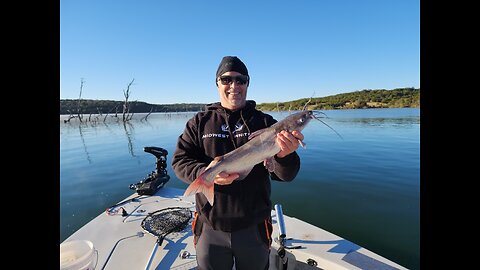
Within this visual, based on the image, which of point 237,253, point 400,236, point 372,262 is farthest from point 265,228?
point 400,236

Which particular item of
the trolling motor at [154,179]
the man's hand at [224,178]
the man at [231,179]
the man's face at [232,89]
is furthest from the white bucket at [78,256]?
the trolling motor at [154,179]

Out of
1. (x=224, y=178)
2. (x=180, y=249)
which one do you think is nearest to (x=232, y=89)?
(x=224, y=178)

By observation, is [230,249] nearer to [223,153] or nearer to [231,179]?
[231,179]

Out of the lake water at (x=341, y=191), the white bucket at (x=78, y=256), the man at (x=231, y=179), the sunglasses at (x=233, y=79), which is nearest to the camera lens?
the white bucket at (x=78, y=256)

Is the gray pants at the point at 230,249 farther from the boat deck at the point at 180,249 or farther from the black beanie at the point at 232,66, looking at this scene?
the black beanie at the point at 232,66

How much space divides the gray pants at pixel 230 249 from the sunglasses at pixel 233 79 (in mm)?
2131

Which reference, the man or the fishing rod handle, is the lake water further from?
the man

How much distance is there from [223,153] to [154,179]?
4.84m

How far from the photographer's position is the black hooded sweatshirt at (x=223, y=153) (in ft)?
10.3

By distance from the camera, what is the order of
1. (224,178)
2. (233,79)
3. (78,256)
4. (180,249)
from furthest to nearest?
(180,249), (233,79), (224,178), (78,256)

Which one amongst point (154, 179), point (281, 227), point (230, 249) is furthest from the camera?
point (154, 179)

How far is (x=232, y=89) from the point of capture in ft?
11.3
